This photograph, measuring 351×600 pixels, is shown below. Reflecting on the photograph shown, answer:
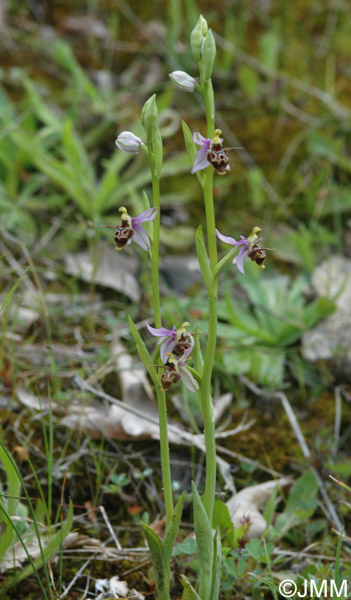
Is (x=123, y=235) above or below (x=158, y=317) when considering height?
above

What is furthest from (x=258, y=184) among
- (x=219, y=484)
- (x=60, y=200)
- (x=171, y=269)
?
(x=219, y=484)

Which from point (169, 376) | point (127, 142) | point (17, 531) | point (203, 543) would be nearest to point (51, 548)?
point (17, 531)

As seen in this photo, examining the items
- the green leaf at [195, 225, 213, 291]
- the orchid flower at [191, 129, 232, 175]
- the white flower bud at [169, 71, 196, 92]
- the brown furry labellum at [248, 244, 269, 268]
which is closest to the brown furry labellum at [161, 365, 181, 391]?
the green leaf at [195, 225, 213, 291]

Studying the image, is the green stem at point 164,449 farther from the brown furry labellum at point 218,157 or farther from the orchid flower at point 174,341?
the brown furry labellum at point 218,157

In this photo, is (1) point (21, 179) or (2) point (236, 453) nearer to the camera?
(2) point (236, 453)

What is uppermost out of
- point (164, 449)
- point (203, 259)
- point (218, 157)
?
point (218, 157)

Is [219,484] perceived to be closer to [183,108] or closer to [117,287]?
[117,287]

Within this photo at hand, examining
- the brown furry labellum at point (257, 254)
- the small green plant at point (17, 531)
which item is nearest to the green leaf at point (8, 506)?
the small green plant at point (17, 531)

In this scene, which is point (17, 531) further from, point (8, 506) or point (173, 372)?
point (173, 372)

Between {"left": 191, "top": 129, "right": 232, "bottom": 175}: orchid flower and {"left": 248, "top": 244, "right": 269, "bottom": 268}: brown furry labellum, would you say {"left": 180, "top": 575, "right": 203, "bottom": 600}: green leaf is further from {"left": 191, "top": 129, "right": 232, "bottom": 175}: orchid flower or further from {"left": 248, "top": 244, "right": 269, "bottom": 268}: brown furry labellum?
{"left": 191, "top": 129, "right": 232, "bottom": 175}: orchid flower
